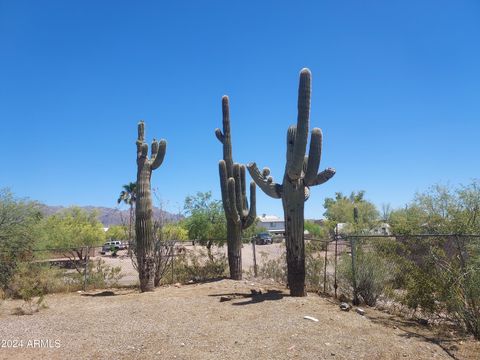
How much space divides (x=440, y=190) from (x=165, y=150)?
12.3m

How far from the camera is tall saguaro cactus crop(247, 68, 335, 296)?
952cm

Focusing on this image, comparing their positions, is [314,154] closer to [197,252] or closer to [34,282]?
[197,252]

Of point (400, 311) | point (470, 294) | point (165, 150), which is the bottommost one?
point (400, 311)

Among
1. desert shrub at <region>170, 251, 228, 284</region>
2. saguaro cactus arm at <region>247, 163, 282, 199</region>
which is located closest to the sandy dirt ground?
desert shrub at <region>170, 251, 228, 284</region>

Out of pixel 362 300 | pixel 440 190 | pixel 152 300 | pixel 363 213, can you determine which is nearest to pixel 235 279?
pixel 152 300

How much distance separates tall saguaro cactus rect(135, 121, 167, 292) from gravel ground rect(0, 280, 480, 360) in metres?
2.62

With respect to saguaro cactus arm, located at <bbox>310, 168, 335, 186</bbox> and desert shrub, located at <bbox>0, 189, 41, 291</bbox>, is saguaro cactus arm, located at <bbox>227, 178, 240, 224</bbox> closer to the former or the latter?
saguaro cactus arm, located at <bbox>310, 168, 335, 186</bbox>

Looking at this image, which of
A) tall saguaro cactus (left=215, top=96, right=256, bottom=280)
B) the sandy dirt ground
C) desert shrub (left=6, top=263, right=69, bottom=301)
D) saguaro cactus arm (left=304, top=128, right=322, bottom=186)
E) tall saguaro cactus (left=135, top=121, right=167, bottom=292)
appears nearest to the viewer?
saguaro cactus arm (left=304, top=128, right=322, bottom=186)

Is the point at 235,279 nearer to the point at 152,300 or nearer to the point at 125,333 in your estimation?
the point at 152,300

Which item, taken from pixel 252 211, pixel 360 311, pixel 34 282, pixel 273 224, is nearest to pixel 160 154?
pixel 252 211

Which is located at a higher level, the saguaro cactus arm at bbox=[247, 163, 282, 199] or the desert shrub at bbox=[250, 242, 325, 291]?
the saguaro cactus arm at bbox=[247, 163, 282, 199]

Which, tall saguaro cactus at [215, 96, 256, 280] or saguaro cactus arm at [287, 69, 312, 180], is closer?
saguaro cactus arm at [287, 69, 312, 180]

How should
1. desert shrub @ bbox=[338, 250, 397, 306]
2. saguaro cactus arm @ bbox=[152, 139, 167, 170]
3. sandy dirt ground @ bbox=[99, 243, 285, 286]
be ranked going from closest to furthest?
desert shrub @ bbox=[338, 250, 397, 306], saguaro cactus arm @ bbox=[152, 139, 167, 170], sandy dirt ground @ bbox=[99, 243, 285, 286]

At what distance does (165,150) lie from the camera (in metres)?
13.4
